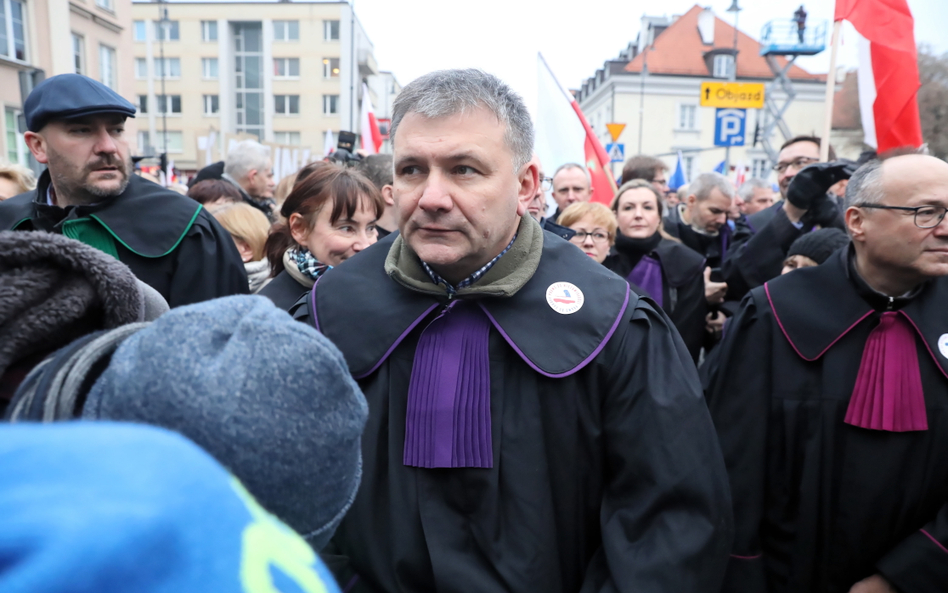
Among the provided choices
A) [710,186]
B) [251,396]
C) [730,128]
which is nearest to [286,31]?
[730,128]

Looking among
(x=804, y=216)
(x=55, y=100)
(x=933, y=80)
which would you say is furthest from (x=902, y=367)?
(x=933, y=80)

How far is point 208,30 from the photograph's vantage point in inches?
2014

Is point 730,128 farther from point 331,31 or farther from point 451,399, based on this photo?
point 331,31

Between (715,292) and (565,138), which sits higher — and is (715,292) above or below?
below

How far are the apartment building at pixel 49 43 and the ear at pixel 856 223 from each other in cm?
1776

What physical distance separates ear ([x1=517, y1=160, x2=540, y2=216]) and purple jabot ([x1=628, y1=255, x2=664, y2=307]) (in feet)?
8.55

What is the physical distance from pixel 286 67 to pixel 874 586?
54.5 metres

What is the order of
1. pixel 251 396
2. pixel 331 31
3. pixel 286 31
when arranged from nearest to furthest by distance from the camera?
pixel 251 396 < pixel 331 31 < pixel 286 31

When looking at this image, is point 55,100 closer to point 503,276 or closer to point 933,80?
point 503,276

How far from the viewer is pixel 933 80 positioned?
20641mm

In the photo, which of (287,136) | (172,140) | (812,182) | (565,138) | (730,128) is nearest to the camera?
(812,182)

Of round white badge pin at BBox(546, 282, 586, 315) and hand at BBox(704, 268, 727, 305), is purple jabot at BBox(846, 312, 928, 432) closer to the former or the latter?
round white badge pin at BBox(546, 282, 586, 315)

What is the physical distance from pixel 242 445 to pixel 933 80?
83.5ft

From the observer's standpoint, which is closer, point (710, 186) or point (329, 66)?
point (710, 186)
